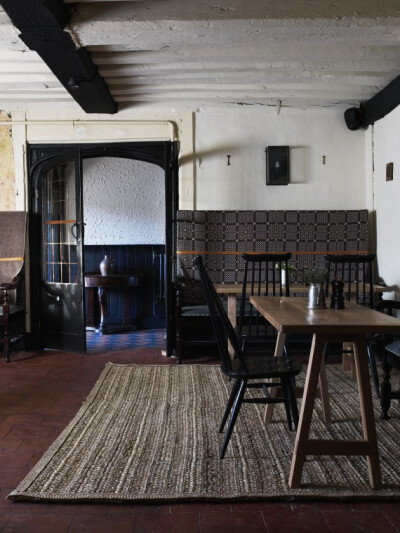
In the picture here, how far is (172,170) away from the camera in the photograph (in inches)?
241

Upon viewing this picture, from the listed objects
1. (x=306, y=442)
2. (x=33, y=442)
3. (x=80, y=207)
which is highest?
(x=80, y=207)

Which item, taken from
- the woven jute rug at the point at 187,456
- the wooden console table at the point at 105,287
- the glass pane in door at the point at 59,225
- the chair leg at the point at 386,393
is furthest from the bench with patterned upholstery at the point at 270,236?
the chair leg at the point at 386,393

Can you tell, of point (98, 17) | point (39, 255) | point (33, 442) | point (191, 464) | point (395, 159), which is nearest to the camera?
point (191, 464)

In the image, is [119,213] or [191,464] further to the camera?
[119,213]

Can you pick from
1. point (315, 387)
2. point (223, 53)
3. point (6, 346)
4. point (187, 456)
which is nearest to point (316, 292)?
A: point (315, 387)

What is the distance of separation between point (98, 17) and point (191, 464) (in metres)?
2.95

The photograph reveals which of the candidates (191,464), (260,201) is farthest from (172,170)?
(191,464)

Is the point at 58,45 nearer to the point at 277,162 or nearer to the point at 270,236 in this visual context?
the point at 277,162

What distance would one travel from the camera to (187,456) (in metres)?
2.92

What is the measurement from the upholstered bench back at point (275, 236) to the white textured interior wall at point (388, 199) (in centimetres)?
22

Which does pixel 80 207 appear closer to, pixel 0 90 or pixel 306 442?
pixel 0 90

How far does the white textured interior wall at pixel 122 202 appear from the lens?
8.23 meters

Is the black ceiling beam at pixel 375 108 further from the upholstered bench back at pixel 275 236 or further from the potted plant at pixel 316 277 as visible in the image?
the potted plant at pixel 316 277

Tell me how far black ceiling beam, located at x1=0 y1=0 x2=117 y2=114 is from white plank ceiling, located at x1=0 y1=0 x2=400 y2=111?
0.10 m
